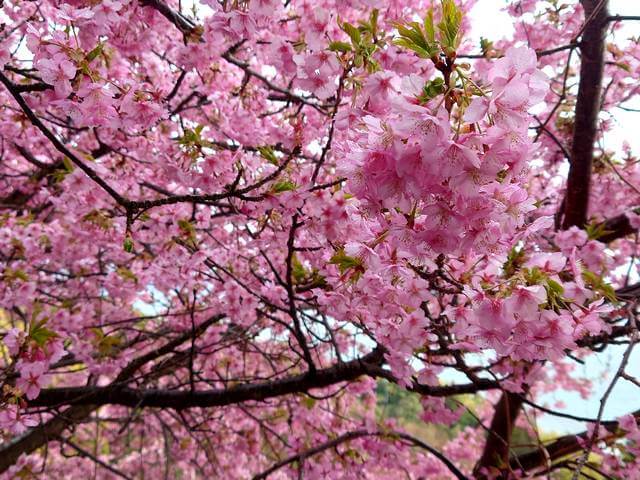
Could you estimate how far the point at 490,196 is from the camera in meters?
1.12

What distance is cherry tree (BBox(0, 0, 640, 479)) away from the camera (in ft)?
3.67

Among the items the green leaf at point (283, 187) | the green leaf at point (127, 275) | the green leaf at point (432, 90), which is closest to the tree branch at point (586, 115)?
the green leaf at point (283, 187)

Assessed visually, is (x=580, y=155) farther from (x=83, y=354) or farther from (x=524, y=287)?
(x=83, y=354)

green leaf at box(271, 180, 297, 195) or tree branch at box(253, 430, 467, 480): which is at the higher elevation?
green leaf at box(271, 180, 297, 195)

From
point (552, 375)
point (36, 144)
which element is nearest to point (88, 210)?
point (36, 144)

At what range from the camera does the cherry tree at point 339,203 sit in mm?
1119

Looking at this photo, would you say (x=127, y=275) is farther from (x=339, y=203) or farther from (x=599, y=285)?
(x=599, y=285)

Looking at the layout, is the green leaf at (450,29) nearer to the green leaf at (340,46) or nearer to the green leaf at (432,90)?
the green leaf at (432,90)

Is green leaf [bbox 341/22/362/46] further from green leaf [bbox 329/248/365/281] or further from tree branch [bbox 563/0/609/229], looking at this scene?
tree branch [bbox 563/0/609/229]

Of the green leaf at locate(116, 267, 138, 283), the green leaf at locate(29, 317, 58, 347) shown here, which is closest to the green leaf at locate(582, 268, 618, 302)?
the green leaf at locate(29, 317, 58, 347)

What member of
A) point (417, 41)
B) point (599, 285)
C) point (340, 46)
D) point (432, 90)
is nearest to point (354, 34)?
point (340, 46)

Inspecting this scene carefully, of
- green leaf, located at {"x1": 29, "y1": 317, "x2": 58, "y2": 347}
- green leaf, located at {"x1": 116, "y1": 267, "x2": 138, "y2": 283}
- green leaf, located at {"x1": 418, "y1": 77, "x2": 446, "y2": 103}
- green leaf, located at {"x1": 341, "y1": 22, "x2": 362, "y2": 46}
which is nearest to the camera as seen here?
green leaf, located at {"x1": 418, "y1": 77, "x2": 446, "y2": 103}

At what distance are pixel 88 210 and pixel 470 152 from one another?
9.57ft

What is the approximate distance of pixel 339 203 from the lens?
2021mm
